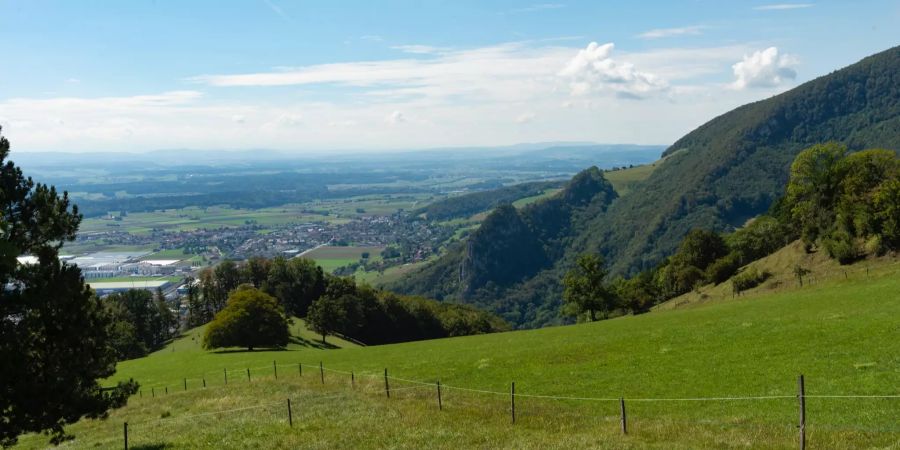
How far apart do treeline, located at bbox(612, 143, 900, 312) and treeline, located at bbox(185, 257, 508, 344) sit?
143 ft

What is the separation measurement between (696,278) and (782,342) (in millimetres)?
65728

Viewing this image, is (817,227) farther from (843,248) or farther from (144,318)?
(144,318)

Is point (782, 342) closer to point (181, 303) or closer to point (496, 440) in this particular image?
point (496, 440)

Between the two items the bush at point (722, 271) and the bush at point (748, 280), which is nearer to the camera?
the bush at point (748, 280)

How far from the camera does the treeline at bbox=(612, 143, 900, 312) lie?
5956 cm

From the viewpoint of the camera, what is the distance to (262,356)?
63625 mm

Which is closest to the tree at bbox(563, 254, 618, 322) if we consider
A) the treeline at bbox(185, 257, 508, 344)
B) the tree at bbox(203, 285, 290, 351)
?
the tree at bbox(203, 285, 290, 351)

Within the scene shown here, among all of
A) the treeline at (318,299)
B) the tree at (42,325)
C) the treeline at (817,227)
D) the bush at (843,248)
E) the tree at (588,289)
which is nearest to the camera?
the tree at (42,325)

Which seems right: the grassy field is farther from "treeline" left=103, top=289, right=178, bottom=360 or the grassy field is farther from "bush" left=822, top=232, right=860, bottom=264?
"treeline" left=103, top=289, right=178, bottom=360

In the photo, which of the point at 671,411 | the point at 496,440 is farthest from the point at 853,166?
the point at 496,440

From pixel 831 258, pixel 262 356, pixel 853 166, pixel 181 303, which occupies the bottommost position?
pixel 181 303

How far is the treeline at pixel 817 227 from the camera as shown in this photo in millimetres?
59562

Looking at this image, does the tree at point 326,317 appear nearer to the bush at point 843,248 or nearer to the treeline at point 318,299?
the treeline at point 318,299

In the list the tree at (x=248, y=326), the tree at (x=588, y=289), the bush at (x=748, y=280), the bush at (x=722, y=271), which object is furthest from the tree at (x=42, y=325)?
the bush at (x=722, y=271)
